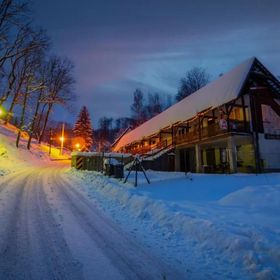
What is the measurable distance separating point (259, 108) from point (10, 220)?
21455mm

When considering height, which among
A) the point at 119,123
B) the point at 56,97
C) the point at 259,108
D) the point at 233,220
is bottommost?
the point at 233,220

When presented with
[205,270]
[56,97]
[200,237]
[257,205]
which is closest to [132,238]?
[200,237]

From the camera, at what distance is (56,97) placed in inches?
1480

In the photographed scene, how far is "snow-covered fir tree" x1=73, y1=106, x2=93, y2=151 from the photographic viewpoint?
2591 inches

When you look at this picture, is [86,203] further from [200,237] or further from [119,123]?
[119,123]

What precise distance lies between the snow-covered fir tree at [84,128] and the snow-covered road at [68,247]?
57.7 m

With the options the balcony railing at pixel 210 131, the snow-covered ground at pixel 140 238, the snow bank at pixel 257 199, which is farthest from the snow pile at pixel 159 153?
the snow-covered ground at pixel 140 238

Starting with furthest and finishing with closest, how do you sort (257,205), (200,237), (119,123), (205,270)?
(119,123)
(257,205)
(200,237)
(205,270)

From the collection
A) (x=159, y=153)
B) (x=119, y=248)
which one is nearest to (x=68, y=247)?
(x=119, y=248)

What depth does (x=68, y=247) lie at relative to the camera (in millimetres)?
5000

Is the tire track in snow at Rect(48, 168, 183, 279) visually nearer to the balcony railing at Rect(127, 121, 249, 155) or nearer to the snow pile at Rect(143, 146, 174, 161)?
the balcony railing at Rect(127, 121, 249, 155)

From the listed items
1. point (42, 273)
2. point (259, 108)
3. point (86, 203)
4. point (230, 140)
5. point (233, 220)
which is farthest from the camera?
point (259, 108)

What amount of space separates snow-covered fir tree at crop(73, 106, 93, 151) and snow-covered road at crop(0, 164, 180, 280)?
57737mm

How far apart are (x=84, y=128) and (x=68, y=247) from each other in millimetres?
63374
